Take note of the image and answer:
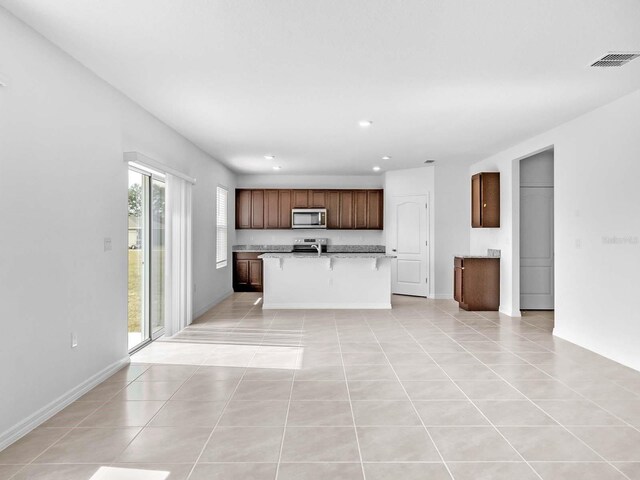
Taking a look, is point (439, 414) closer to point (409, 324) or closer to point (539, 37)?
point (539, 37)

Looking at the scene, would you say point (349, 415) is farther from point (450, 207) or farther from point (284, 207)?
point (284, 207)

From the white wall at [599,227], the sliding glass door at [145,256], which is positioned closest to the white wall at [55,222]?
the sliding glass door at [145,256]

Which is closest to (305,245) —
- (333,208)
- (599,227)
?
(333,208)

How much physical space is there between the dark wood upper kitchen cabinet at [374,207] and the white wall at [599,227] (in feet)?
13.2

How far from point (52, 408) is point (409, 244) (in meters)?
7.21

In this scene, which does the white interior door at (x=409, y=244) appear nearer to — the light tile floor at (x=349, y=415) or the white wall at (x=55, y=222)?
the light tile floor at (x=349, y=415)

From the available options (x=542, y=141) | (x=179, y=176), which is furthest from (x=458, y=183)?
(x=179, y=176)

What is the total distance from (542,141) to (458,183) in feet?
8.93

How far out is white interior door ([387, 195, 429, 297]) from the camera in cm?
899

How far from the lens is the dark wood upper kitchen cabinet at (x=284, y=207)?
1001 centimetres

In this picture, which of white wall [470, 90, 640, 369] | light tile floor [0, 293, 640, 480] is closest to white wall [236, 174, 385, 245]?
white wall [470, 90, 640, 369]

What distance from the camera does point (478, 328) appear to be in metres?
6.07

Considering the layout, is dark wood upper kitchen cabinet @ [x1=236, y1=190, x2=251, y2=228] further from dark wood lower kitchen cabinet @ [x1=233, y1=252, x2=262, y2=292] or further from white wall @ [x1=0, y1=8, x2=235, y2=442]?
white wall @ [x1=0, y1=8, x2=235, y2=442]

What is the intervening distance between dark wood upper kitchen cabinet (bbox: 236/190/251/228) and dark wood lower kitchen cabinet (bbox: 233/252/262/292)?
2.29 ft
